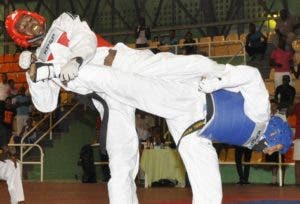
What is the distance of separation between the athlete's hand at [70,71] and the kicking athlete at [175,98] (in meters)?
0.07

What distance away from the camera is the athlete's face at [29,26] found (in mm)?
5477

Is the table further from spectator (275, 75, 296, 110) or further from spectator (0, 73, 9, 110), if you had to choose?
spectator (0, 73, 9, 110)

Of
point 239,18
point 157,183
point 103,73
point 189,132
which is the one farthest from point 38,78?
point 239,18

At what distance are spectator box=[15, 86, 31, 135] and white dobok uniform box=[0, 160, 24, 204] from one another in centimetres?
904

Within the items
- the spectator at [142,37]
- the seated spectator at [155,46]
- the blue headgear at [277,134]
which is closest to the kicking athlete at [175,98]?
the blue headgear at [277,134]

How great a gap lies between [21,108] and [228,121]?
1327cm

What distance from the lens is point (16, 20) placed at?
546 centimetres

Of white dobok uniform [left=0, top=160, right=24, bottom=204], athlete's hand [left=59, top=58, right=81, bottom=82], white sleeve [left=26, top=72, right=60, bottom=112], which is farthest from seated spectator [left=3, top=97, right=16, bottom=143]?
athlete's hand [left=59, top=58, right=81, bottom=82]

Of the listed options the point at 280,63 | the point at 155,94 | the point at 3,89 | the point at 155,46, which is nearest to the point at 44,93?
the point at 155,94

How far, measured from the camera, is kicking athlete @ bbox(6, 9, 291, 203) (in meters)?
5.03

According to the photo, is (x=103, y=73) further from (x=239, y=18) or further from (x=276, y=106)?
(x=239, y=18)

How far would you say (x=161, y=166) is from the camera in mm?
14102

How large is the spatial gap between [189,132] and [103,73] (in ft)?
2.86

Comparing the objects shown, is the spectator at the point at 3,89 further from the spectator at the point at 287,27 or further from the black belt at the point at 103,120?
the black belt at the point at 103,120
